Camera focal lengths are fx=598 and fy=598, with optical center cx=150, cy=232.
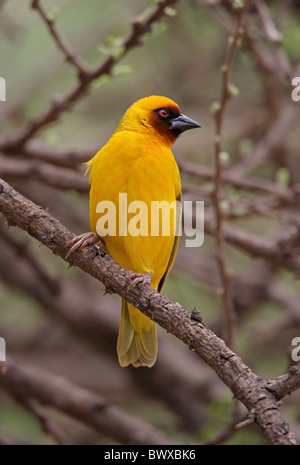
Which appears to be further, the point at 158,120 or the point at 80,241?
the point at 158,120

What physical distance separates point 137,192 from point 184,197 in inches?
52.6

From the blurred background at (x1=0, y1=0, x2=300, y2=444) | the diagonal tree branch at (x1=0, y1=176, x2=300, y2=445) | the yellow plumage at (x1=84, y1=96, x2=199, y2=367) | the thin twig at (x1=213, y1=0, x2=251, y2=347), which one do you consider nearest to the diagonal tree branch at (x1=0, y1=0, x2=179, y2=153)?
the blurred background at (x1=0, y1=0, x2=300, y2=444)

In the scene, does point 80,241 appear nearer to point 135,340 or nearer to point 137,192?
point 137,192

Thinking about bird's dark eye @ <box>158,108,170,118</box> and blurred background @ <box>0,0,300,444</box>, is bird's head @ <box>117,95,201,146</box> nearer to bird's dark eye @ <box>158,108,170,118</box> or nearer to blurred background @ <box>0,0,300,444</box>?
bird's dark eye @ <box>158,108,170,118</box>

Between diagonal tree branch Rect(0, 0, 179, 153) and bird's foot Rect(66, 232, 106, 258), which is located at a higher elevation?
A: diagonal tree branch Rect(0, 0, 179, 153)

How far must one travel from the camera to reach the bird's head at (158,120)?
3.62m

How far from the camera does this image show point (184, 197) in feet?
14.5

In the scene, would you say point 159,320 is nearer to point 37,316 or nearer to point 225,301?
point 225,301

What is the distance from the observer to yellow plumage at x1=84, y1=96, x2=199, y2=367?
315 cm

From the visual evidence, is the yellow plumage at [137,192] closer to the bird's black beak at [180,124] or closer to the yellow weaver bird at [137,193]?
the yellow weaver bird at [137,193]

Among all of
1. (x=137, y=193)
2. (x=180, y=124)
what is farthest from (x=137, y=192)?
(x=180, y=124)

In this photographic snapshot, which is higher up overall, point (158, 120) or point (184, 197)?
point (184, 197)

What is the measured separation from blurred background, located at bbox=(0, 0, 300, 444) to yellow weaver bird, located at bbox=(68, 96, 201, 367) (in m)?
0.40
